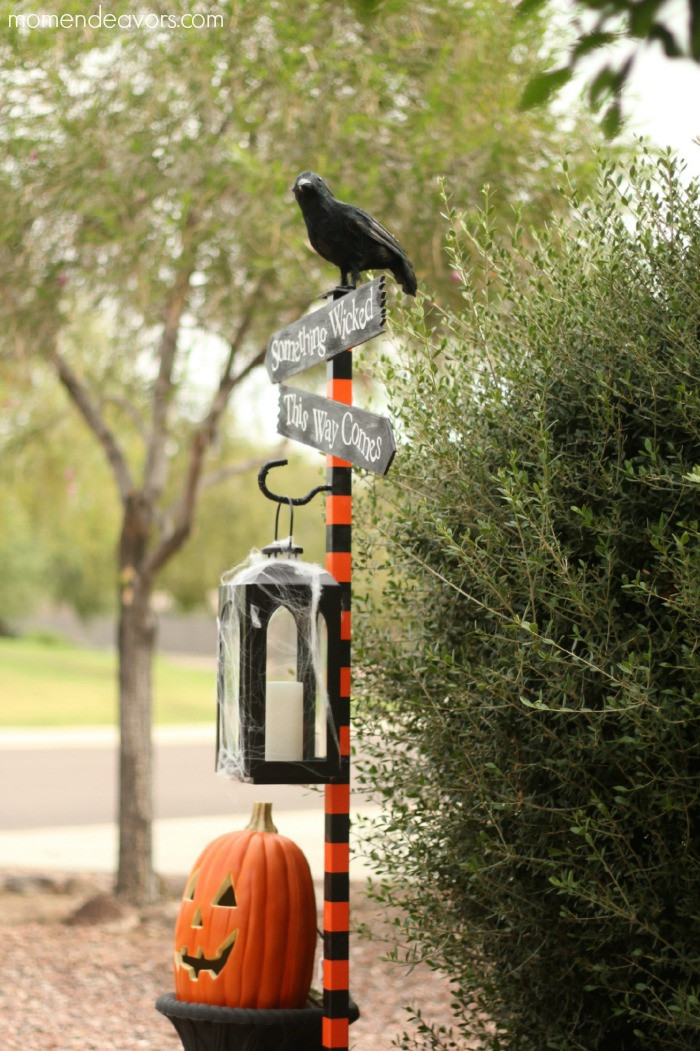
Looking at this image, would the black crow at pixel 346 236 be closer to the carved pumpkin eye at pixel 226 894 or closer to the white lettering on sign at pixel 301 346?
the white lettering on sign at pixel 301 346

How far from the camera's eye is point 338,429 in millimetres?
3828

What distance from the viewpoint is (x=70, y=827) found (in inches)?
509

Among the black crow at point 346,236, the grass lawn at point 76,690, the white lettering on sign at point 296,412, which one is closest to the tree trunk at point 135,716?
the white lettering on sign at point 296,412

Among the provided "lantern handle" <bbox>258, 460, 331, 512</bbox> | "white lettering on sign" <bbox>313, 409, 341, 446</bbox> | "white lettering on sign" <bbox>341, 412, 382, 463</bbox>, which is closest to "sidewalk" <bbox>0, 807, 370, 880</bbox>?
"lantern handle" <bbox>258, 460, 331, 512</bbox>

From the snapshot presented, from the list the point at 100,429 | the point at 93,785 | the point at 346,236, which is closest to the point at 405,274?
the point at 346,236

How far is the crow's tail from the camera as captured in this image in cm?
397

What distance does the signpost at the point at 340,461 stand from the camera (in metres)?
3.63

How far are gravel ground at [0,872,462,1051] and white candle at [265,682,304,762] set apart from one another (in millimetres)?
1434

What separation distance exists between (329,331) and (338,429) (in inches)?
12.6

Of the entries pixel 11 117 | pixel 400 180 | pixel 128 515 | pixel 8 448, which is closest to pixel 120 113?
pixel 11 117

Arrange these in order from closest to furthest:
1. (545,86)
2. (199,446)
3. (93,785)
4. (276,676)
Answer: (545,86) → (276,676) → (199,446) → (93,785)

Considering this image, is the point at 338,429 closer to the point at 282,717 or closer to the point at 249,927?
the point at 282,717

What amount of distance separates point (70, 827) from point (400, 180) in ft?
26.7
